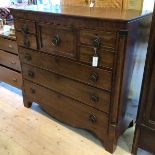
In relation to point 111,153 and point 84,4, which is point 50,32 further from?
point 111,153

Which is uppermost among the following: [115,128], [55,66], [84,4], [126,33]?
[84,4]

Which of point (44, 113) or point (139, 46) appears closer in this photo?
point (139, 46)

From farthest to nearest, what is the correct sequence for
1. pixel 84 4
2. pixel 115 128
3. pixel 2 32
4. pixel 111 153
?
1. pixel 2 32
2. pixel 84 4
3. pixel 111 153
4. pixel 115 128

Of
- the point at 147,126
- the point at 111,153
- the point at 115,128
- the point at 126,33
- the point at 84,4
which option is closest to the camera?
the point at 126,33

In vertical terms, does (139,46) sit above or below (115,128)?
above

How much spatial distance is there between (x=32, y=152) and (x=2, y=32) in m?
1.40

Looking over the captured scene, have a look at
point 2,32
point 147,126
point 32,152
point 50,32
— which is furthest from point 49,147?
point 2,32

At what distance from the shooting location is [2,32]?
89.0 inches

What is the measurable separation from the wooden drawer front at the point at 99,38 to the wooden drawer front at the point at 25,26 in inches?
20.3

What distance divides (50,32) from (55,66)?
286 mm

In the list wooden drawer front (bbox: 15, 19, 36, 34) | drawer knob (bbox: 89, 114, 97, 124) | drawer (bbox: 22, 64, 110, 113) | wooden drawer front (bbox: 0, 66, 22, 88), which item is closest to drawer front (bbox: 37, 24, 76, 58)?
wooden drawer front (bbox: 15, 19, 36, 34)

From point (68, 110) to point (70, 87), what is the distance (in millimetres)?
247

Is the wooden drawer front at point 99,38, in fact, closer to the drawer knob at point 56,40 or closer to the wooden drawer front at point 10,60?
the drawer knob at point 56,40

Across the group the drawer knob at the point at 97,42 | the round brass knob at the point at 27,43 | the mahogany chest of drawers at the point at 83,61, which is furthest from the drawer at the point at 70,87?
Answer: the drawer knob at the point at 97,42
